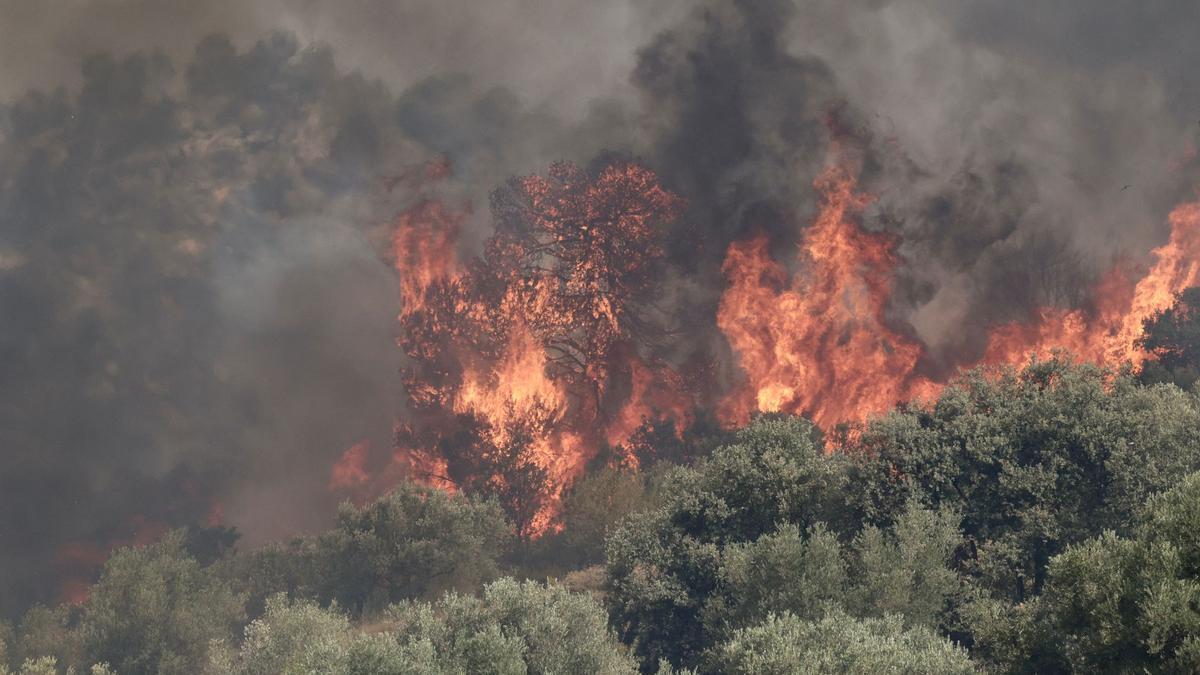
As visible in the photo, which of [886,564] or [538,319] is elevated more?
[538,319]

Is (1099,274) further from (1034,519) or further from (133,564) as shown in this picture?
(133,564)

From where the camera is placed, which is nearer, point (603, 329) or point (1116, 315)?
point (1116, 315)

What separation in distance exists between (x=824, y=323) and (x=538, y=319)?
124ft

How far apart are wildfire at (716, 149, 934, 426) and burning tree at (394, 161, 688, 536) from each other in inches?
479

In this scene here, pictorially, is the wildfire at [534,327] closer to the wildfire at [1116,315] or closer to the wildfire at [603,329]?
the wildfire at [603,329]

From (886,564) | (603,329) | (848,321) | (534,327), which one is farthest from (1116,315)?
(886,564)

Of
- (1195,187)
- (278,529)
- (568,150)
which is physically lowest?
(278,529)

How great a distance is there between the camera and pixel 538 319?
433ft

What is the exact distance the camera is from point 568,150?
5566 inches

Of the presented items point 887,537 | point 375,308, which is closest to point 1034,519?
point 887,537

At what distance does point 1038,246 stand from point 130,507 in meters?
116

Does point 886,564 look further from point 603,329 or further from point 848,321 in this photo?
point 603,329

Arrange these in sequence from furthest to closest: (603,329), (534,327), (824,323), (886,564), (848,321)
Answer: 1. (603,329)
2. (534,327)
3. (824,323)
4. (848,321)
5. (886,564)

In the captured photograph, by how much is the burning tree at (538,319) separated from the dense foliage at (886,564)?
154ft
